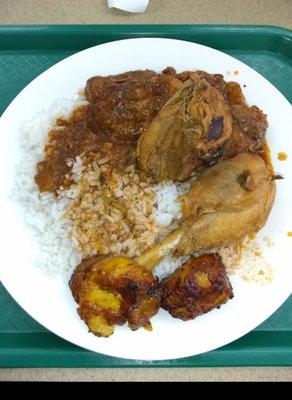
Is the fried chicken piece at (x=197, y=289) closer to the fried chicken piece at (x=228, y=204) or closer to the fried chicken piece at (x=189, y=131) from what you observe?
the fried chicken piece at (x=228, y=204)

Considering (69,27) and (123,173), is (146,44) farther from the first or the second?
(123,173)

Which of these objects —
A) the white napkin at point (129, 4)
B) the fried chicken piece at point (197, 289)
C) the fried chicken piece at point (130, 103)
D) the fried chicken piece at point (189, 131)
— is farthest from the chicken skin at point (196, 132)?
the white napkin at point (129, 4)

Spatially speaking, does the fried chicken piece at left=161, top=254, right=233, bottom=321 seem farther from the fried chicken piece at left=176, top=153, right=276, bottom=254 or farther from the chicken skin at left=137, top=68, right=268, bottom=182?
the chicken skin at left=137, top=68, right=268, bottom=182

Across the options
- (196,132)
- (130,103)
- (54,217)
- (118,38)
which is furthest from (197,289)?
(118,38)

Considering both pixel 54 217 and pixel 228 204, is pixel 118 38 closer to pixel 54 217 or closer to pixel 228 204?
pixel 54 217

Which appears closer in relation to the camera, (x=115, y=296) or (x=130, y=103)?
(x=115, y=296)
